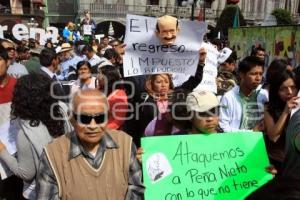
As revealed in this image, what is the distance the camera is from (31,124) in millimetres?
2523

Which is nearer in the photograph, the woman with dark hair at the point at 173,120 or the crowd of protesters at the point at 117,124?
the crowd of protesters at the point at 117,124

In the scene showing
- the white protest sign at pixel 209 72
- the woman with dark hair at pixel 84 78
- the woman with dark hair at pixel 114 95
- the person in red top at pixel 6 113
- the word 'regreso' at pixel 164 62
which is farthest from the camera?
the woman with dark hair at pixel 84 78

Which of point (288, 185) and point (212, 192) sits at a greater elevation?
point (288, 185)

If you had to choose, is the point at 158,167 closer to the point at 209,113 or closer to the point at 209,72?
the point at 209,113

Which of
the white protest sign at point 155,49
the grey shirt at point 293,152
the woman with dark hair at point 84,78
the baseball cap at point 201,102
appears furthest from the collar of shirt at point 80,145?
the woman with dark hair at point 84,78

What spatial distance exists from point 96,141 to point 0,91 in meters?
1.80

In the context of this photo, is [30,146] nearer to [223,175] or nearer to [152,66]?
[223,175]

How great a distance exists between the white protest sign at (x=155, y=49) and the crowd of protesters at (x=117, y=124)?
5.7 inches

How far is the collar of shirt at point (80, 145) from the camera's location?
6.68 feet

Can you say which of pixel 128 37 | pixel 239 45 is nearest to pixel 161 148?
pixel 128 37

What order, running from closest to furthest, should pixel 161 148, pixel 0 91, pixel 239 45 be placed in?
pixel 161 148 → pixel 0 91 → pixel 239 45

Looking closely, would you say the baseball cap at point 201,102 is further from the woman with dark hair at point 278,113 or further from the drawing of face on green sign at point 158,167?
the woman with dark hair at point 278,113

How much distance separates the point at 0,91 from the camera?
351cm

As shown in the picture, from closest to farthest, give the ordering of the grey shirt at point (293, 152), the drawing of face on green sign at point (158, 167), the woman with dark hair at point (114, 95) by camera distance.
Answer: the grey shirt at point (293, 152)
the drawing of face on green sign at point (158, 167)
the woman with dark hair at point (114, 95)
